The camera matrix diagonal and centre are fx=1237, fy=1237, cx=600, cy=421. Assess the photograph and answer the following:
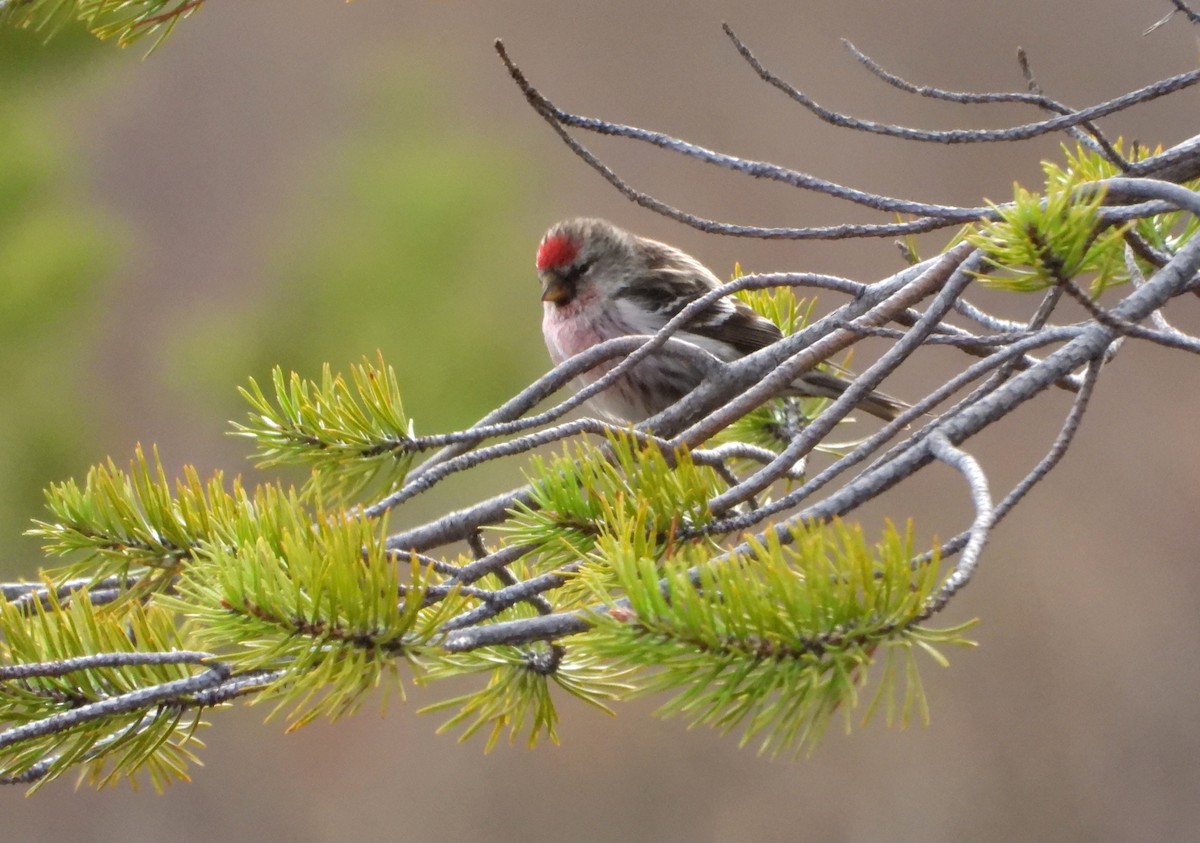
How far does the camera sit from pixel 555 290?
1738 millimetres

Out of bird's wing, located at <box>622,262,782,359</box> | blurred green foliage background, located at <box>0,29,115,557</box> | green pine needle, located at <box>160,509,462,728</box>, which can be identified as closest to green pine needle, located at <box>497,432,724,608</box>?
green pine needle, located at <box>160,509,462,728</box>

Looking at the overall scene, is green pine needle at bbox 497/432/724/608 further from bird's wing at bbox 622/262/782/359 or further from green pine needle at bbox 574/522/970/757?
bird's wing at bbox 622/262/782/359

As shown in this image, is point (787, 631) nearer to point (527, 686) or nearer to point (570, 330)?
point (527, 686)

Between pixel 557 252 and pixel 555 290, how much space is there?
0.19ft

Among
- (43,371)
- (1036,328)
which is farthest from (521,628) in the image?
(43,371)

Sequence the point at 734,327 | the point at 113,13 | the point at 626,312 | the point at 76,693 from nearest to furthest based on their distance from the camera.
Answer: the point at 76,693 → the point at 113,13 → the point at 734,327 → the point at 626,312

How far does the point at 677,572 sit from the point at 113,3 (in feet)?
1.80

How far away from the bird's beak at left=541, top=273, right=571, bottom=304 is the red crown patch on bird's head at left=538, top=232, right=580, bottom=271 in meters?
0.02

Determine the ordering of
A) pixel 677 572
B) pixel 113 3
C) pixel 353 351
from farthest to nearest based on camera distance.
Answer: pixel 353 351 → pixel 113 3 → pixel 677 572

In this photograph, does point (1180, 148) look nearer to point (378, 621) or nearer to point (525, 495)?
point (525, 495)

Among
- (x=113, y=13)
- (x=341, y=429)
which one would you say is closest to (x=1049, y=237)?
(x=341, y=429)

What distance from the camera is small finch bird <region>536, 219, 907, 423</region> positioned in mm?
1614

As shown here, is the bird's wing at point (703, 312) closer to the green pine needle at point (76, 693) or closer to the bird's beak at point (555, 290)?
the bird's beak at point (555, 290)

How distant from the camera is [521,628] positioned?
0.61m
